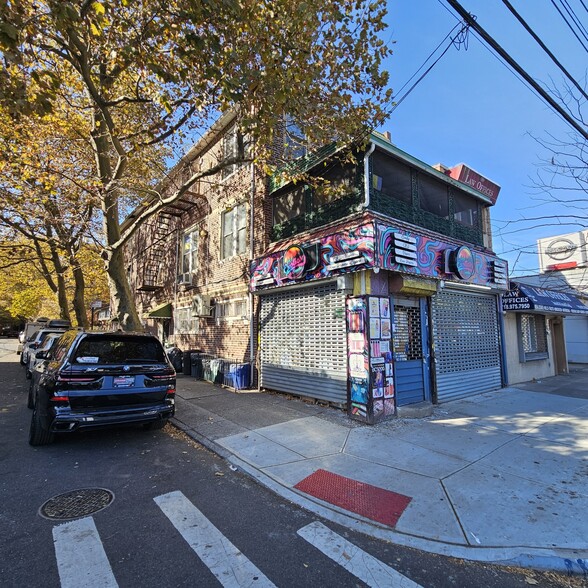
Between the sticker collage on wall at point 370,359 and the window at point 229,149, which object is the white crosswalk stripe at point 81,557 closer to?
the sticker collage on wall at point 370,359

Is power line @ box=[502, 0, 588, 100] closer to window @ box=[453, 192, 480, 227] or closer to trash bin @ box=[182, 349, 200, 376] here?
window @ box=[453, 192, 480, 227]

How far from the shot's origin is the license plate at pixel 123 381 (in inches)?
219

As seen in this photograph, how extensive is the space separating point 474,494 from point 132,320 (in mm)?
9336

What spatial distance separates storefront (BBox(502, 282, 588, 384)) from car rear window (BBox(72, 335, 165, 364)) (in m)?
11.3

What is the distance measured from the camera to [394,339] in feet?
26.6

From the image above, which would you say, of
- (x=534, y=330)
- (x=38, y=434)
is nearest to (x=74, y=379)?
(x=38, y=434)

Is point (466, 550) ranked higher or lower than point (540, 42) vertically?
lower

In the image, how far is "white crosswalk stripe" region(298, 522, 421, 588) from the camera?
9.41ft

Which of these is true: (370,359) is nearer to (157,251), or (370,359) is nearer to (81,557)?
(81,557)

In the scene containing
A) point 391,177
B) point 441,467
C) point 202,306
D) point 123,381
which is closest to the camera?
point 441,467

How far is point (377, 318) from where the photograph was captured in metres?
7.51

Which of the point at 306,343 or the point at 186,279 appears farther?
the point at 186,279

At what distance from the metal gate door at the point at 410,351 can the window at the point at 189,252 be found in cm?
972

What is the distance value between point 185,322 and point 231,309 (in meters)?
4.37
